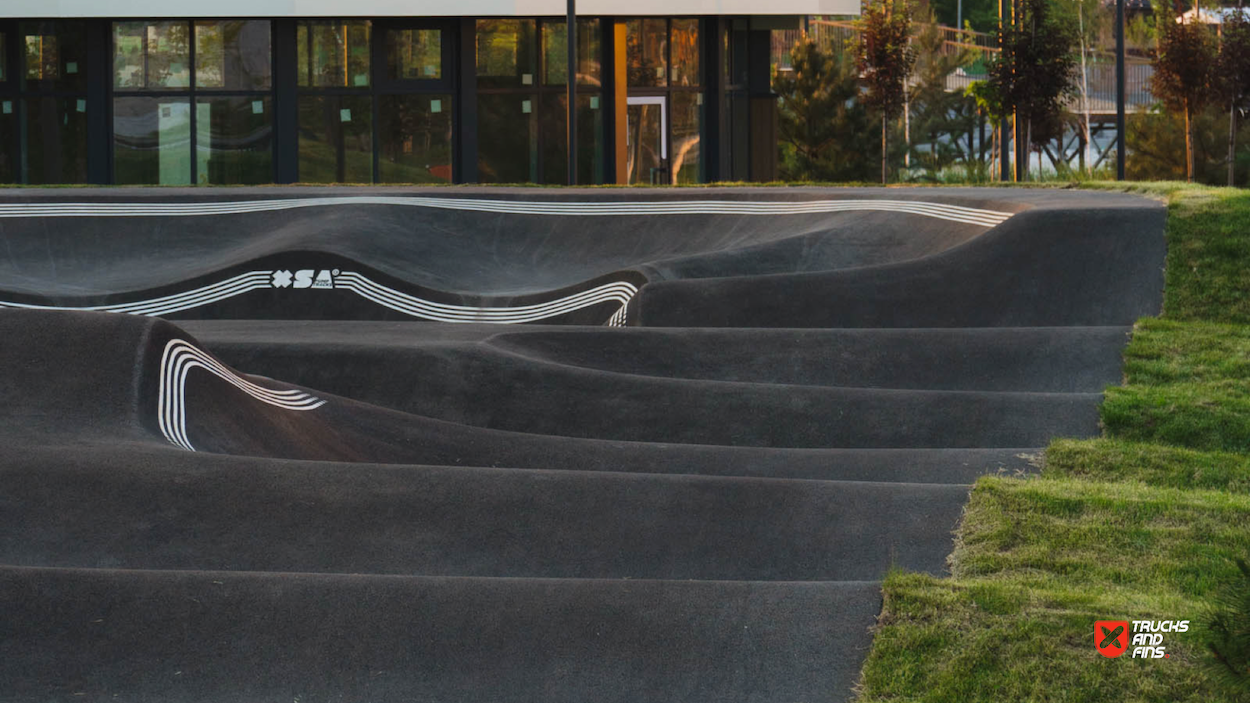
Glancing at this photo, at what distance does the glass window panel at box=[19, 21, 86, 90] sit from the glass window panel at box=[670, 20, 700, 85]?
41.8ft

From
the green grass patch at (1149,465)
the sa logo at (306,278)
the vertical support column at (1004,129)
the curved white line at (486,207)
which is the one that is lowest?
the green grass patch at (1149,465)

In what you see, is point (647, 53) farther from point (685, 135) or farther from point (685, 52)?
point (685, 135)

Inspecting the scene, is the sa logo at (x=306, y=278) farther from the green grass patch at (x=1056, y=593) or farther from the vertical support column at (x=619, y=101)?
the vertical support column at (x=619, y=101)

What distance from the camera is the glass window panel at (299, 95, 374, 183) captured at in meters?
28.9

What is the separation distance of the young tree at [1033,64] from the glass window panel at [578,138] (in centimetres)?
950

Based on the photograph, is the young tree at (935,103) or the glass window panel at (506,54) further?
the young tree at (935,103)

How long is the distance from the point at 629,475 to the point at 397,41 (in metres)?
23.5

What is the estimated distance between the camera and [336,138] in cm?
2897

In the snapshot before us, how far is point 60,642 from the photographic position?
4.97 m

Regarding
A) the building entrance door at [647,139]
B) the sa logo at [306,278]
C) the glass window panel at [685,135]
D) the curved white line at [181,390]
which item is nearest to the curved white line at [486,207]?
the sa logo at [306,278]

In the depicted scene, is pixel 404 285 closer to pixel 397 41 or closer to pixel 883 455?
pixel 883 455

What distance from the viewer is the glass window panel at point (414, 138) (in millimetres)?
28953

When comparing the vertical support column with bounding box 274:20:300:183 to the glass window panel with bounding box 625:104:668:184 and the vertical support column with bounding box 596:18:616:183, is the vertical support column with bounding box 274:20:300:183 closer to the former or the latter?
the vertical support column with bounding box 596:18:616:183

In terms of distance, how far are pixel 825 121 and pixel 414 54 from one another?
403 inches
